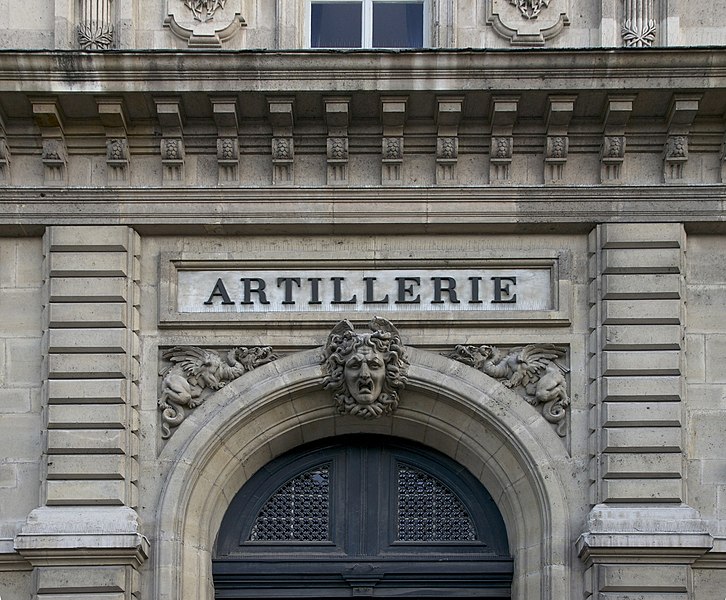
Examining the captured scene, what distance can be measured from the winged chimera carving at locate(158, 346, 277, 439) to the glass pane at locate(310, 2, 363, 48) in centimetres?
318

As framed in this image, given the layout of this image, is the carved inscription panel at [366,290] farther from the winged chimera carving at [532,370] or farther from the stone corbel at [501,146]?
the stone corbel at [501,146]

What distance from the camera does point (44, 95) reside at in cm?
1560

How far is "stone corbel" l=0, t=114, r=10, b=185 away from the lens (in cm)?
1588

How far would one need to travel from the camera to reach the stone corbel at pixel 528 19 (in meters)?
16.2

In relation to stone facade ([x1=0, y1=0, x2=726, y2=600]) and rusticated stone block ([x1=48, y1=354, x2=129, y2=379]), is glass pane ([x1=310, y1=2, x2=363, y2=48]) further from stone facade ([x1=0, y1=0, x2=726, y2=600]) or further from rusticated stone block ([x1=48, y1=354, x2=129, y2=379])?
rusticated stone block ([x1=48, y1=354, x2=129, y2=379])

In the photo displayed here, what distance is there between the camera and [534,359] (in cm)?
1571

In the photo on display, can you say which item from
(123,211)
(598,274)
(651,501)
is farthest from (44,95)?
(651,501)

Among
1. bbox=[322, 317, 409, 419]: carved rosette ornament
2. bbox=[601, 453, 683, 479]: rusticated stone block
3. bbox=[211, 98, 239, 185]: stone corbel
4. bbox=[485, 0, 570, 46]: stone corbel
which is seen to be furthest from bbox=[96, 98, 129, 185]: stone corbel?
bbox=[601, 453, 683, 479]: rusticated stone block

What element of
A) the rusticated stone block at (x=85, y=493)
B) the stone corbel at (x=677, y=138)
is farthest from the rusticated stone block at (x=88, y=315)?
the stone corbel at (x=677, y=138)

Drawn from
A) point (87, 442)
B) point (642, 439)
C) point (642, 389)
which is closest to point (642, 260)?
point (642, 389)

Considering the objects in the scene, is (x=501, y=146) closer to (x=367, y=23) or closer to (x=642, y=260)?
(x=642, y=260)

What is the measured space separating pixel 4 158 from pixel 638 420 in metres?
6.42

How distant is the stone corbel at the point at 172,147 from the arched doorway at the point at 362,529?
2944mm

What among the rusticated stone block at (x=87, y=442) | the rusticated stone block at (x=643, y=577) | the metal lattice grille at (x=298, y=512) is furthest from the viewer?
the metal lattice grille at (x=298, y=512)
